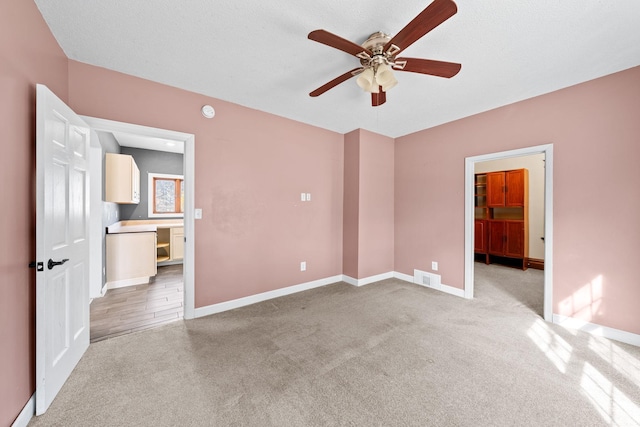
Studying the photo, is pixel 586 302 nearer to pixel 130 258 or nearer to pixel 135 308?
pixel 135 308

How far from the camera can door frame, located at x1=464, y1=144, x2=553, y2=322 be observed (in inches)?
106

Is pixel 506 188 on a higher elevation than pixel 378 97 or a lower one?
lower

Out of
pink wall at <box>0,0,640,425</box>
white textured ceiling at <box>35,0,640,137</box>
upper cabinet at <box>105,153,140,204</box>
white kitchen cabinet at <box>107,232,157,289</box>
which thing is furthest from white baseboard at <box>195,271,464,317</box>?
white textured ceiling at <box>35,0,640,137</box>

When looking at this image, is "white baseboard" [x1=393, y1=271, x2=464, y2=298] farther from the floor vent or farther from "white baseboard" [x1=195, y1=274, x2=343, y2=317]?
"white baseboard" [x1=195, y1=274, x2=343, y2=317]

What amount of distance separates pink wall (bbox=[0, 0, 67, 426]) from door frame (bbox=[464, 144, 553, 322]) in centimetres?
425

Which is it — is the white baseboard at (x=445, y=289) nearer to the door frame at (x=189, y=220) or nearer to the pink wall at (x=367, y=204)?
the pink wall at (x=367, y=204)

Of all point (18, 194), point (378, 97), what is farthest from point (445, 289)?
point (18, 194)

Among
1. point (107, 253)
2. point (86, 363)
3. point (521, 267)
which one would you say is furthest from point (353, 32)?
point (521, 267)

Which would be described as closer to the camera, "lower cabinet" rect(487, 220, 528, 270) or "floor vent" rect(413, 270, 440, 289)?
"floor vent" rect(413, 270, 440, 289)

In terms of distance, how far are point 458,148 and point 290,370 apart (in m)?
3.48

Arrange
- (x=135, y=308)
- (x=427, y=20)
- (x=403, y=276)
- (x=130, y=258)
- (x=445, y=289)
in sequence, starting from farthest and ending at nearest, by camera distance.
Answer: (x=403, y=276), (x=130, y=258), (x=445, y=289), (x=135, y=308), (x=427, y=20)

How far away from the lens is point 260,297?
3.25 meters

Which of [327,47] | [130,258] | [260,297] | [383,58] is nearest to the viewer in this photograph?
[383,58]

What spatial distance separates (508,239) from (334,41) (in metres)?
5.39
